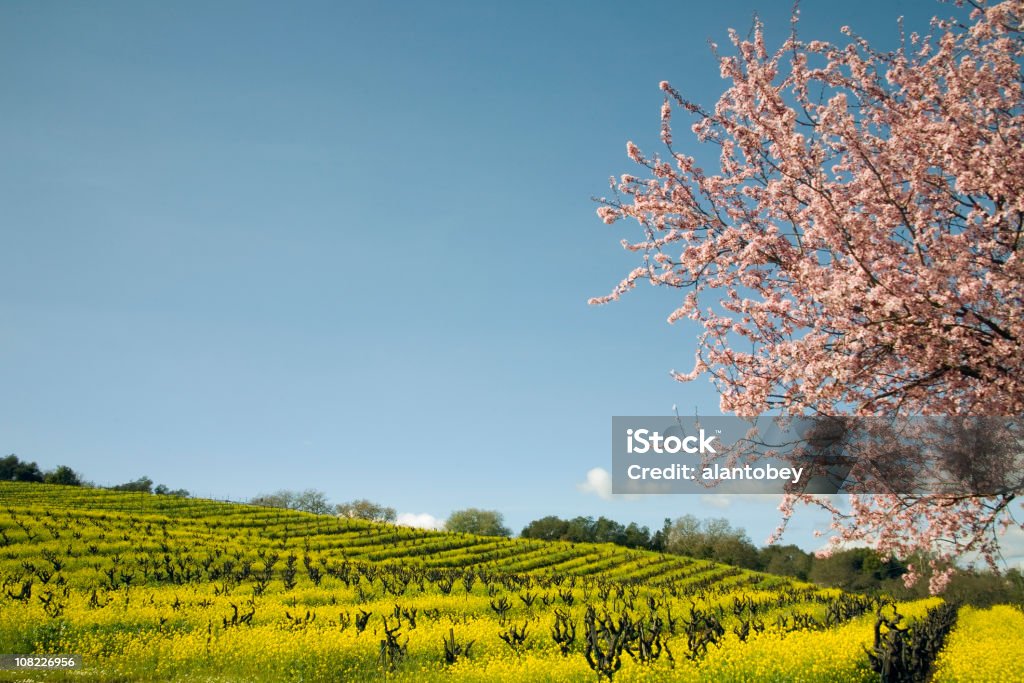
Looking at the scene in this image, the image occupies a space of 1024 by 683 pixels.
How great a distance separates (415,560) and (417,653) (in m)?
39.6

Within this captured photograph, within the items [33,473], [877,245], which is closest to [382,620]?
[877,245]

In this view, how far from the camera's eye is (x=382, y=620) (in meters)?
23.8

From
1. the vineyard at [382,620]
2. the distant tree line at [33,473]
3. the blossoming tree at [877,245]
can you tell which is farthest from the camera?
the distant tree line at [33,473]

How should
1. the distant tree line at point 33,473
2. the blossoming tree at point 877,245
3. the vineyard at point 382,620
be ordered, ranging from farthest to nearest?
the distant tree line at point 33,473 → the vineyard at point 382,620 → the blossoming tree at point 877,245

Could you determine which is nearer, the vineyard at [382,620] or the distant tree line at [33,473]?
the vineyard at [382,620]

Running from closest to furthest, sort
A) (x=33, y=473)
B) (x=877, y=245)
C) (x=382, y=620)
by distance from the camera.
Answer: (x=877, y=245) < (x=382, y=620) < (x=33, y=473)

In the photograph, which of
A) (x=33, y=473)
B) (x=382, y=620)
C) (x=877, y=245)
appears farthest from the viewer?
(x=33, y=473)

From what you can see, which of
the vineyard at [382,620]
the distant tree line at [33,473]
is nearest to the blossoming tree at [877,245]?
the vineyard at [382,620]

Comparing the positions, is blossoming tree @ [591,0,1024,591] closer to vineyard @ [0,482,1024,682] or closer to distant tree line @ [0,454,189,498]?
vineyard @ [0,482,1024,682]

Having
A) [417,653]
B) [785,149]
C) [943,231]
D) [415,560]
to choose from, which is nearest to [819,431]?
[943,231]

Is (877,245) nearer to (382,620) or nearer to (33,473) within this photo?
(382,620)

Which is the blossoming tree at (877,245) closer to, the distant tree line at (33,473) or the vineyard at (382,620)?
the vineyard at (382,620)

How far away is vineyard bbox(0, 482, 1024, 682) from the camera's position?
16.4 m

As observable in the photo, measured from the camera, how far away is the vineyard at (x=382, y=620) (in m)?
16.4
